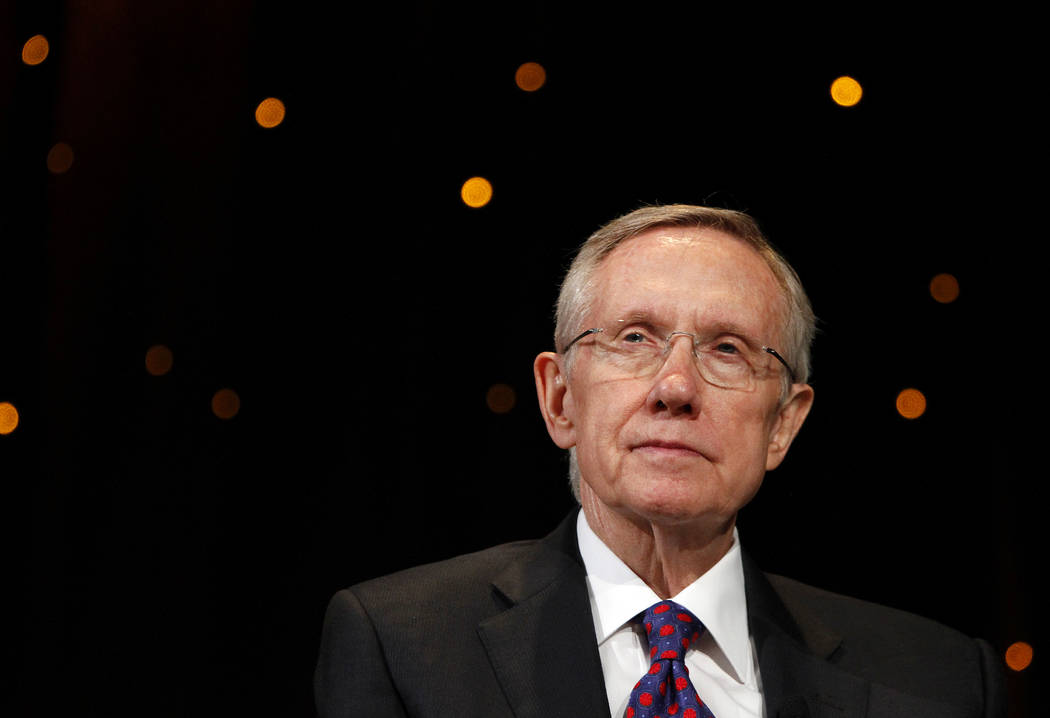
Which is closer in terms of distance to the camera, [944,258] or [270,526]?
[270,526]

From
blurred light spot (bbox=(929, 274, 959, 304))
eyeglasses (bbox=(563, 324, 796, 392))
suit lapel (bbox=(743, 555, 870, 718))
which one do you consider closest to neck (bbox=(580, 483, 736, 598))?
suit lapel (bbox=(743, 555, 870, 718))

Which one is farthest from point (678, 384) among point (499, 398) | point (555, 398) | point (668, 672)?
point (499, 398)

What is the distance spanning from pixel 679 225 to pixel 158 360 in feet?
2.78

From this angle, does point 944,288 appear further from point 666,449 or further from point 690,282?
point 666,449

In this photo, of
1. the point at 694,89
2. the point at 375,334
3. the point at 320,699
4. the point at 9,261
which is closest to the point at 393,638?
the point at 320,699

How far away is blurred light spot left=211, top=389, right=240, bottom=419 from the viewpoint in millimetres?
1954

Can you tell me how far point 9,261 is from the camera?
1829 millimetres

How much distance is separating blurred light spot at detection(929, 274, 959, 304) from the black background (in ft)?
0.06

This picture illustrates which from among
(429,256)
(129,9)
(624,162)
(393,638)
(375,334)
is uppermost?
(129,9)

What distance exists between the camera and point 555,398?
1864 mm

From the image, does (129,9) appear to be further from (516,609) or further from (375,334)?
(516,609)

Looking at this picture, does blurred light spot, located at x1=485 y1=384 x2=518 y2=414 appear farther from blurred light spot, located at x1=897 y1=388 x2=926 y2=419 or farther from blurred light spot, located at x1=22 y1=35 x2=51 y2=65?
blurred light spot, located at x1=22 y1=35 x2=51 y2=65

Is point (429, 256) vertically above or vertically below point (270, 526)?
above

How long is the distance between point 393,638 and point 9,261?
0.83 meters
